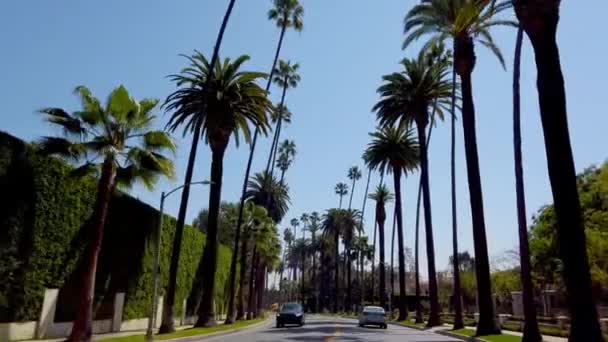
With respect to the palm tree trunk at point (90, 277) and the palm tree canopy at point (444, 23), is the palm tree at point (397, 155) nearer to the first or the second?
the palm tree canopy at point (444, 23)

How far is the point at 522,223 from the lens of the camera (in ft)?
A: 77.7

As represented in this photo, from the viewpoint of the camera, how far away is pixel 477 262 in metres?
29.0

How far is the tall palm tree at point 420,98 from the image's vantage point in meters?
45.2

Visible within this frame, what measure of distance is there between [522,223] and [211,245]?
19.5m

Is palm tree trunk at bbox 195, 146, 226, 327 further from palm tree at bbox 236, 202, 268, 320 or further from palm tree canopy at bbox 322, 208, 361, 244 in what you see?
palm tree canopy at bbox 322, 208, 361, 244

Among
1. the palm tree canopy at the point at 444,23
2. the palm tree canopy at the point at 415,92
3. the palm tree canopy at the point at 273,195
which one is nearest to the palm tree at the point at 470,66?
the palm tree canopy at the point at 444,23

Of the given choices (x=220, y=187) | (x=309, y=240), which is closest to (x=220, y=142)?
(x=220, y=187)

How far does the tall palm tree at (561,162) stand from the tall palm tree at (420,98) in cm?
2736

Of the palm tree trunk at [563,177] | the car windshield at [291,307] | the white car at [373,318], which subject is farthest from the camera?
the car windshield at [291,307]

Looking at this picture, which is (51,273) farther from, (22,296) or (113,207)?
(113,207)

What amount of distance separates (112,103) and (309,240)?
428 feet

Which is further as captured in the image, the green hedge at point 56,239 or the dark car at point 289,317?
the dark car at point 289,317

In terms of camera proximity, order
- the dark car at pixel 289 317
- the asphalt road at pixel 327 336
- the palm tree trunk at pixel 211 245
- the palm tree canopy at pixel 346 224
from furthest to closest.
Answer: the palm tree canopy at pixel 346 224 → the dark car at pixel 289 317 → the palm tree trunk at pixel 211 245 → the asphalt road at pixel 327 336

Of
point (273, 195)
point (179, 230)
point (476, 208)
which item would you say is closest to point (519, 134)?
point (476, 208)
